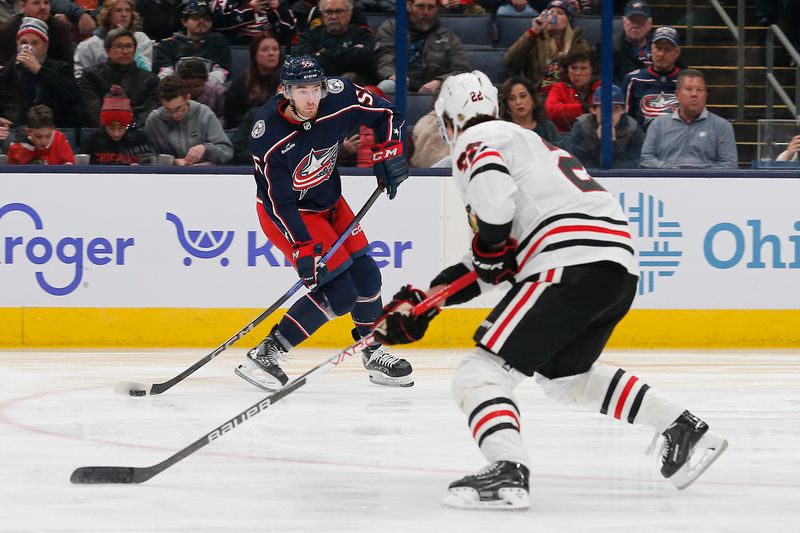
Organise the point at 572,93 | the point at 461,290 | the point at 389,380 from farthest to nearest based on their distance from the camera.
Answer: the point at 572,93 < the point at 389,380 < the point at 461,290

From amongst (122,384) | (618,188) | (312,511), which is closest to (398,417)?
(122,384)

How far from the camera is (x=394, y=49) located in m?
6.67

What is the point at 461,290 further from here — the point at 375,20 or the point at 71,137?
the point at 375,20

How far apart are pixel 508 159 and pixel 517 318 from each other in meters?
0.37

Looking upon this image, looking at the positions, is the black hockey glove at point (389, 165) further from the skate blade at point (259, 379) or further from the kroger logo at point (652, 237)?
the kroger logo at point (652, 237)

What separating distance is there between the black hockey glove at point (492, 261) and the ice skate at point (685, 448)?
1.82 feet

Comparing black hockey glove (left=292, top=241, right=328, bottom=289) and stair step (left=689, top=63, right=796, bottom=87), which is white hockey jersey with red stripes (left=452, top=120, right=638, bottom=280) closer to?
black hockey glove (left=292, top=241, right=328, bottom=289)

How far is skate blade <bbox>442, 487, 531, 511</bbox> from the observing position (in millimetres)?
2945

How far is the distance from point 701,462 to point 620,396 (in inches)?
9.8

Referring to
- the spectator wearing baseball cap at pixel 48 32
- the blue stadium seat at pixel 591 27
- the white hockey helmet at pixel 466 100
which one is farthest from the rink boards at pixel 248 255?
the white hockey helmet at pixel 466 100

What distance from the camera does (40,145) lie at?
637 cm

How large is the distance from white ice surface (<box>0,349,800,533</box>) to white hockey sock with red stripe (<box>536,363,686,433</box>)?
0.19m

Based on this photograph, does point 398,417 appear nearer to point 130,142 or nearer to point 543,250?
point 543,250

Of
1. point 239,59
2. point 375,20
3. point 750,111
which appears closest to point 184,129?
point 239,59
